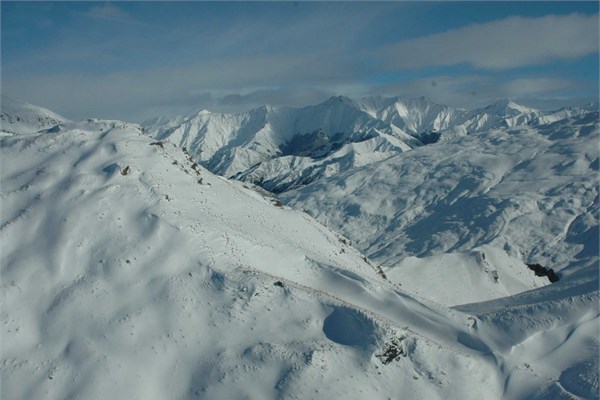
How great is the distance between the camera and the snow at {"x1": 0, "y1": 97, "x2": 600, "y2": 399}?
68.3ft

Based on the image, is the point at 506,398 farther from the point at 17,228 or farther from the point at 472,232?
the point at 472,232

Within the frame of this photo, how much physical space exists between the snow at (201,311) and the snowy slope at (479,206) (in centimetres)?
2339

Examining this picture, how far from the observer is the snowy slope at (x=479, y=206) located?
60.3 meters

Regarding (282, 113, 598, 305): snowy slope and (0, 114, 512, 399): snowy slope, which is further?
(282, 113, 598, 305): snowy slope

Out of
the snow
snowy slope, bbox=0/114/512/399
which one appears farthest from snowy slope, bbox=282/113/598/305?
snowy slope, bbox=0/114/512/399

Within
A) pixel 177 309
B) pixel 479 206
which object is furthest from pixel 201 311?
pixel 479 206

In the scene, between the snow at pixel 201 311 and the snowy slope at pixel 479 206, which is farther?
the snowy slope at pixel 479 206

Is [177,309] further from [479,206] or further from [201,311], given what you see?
[479,206]

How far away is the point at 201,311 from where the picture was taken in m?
23.7

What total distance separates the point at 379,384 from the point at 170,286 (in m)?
11.7

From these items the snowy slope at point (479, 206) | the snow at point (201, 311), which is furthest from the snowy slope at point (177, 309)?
the snowy slope at point (479, 206)

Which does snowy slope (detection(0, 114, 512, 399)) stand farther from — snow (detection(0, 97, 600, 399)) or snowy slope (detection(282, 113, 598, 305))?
snowy slope (detection(282, 113, 598, 305))

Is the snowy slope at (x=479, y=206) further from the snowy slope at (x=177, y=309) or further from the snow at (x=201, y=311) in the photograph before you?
the snowy slope at (x=177, y=309)

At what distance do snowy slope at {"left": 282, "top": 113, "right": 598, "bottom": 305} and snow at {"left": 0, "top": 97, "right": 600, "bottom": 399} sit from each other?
23.4m
